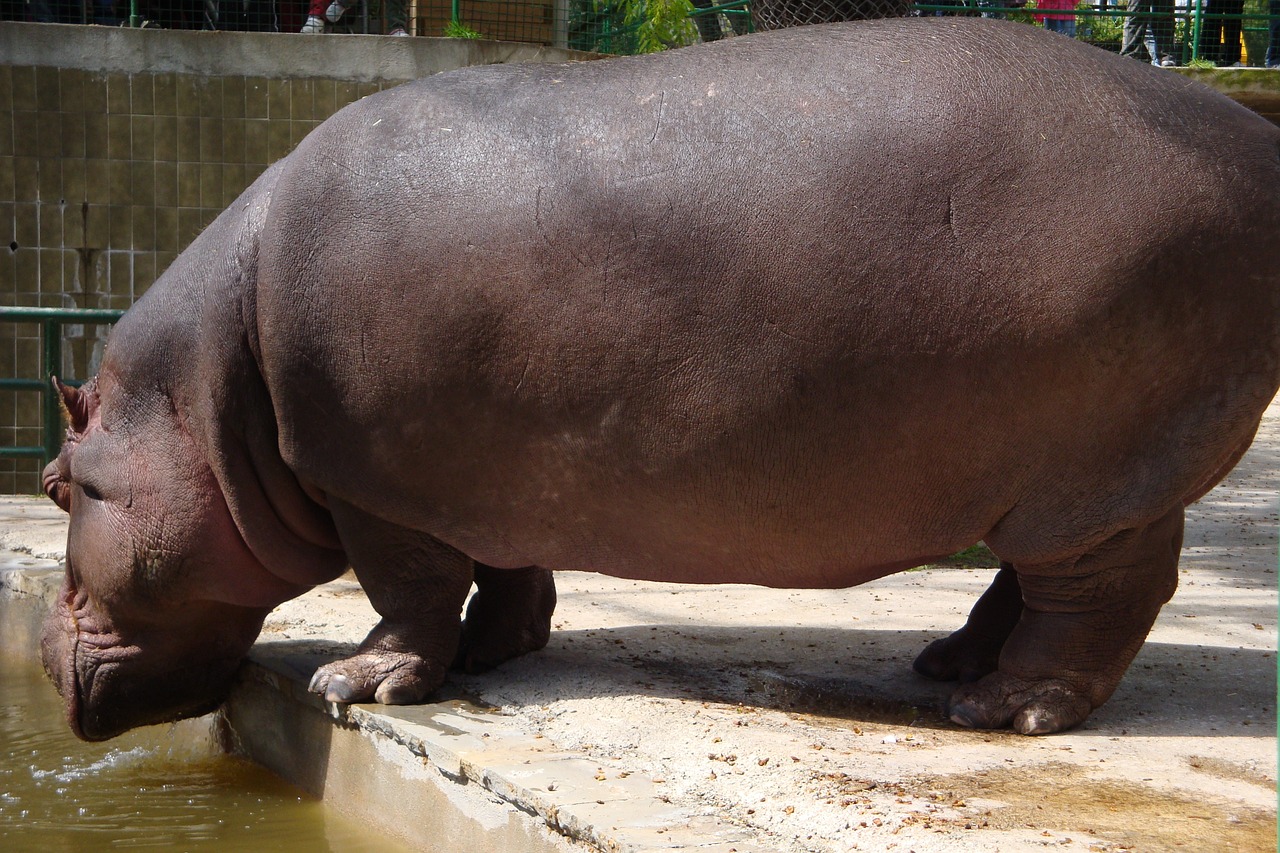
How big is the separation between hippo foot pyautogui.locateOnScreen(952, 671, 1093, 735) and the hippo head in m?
2.21

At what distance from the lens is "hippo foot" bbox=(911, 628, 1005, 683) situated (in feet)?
14.4

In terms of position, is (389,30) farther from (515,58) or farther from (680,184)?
(680,184)

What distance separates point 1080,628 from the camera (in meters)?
3.81

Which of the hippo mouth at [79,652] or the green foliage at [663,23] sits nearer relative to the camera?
the hippo mouth at [79,652]

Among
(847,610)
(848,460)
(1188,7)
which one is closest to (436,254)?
(848,460)

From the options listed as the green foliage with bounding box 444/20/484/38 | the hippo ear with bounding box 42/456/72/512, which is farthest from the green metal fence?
the green foliage with bounding box 444/20/484/38

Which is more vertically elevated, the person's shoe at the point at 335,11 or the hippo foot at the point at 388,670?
the person's shoe at the point at 335,11

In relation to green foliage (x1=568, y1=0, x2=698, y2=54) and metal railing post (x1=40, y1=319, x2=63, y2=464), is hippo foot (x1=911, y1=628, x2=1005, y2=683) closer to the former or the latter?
metal railing post (x1=40, y1=319, x2=63, y2=464)

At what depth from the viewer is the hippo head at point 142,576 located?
4.32 m

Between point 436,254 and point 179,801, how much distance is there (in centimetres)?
199

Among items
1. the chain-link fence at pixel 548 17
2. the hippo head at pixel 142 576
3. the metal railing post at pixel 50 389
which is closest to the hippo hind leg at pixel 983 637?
the hippo head at pixel 142 576

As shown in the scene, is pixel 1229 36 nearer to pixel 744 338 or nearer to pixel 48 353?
pixel 48 353

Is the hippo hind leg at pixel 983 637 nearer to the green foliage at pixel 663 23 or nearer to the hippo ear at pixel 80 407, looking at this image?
the hippo ear at pixel 80 407

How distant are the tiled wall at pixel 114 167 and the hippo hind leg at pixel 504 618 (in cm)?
777
